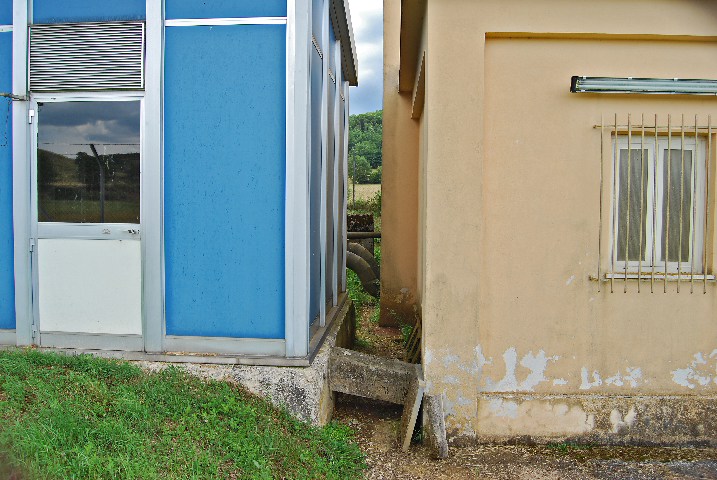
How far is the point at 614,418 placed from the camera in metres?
4.70

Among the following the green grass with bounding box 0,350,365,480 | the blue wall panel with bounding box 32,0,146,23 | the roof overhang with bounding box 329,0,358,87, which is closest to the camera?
the green grass with bounding box 0,350,365,480

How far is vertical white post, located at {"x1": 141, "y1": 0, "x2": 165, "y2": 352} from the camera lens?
460cm

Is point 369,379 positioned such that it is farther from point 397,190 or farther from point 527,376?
point 397,190

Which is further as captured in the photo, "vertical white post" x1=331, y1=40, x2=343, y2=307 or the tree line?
the tree line

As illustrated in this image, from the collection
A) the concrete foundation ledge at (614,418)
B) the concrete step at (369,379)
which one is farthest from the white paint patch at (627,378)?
the concrete step at (369,379)

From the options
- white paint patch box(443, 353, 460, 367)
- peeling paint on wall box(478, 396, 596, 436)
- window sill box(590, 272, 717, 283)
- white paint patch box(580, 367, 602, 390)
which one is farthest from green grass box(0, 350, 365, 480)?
window sill box(590, 272, 717, 283)

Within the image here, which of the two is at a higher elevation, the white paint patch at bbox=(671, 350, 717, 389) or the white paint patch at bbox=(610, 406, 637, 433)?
the white paint patch at bbox=(671, 350, 717, 389)

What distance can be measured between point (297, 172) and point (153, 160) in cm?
122

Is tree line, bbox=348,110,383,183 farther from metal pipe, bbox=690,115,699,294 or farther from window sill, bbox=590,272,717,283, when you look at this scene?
window sill, bbox=590,272,717,283

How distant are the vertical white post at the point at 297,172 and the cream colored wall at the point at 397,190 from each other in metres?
4.78

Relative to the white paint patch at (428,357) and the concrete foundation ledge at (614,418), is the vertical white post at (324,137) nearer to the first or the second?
the white paint patch at (428,357)

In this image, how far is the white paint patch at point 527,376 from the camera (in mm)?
4734

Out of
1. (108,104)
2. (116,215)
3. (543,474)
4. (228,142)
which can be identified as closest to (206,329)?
(116,215)

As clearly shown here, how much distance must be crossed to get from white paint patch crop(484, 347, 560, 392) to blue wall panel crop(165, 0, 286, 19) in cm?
348
